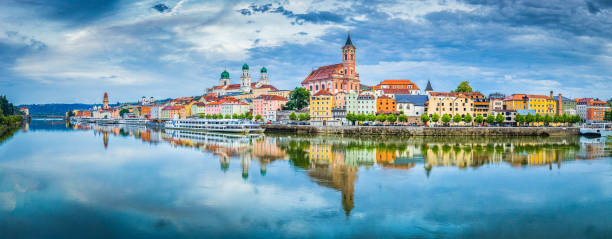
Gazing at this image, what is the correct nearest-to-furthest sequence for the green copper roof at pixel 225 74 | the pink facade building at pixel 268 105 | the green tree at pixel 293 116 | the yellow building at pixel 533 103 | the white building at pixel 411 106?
the white building at pixel 411 106 → the green tree at pixel 293 116 → the yellow building at pixel 533 103 → the pink facade building at pixel 268 105 → the green copper roof at pixel 225 74

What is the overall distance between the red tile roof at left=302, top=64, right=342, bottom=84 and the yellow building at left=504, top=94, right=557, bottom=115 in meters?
22.9

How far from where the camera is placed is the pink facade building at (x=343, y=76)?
57.8 metres

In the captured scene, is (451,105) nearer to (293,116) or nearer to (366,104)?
(366,104)

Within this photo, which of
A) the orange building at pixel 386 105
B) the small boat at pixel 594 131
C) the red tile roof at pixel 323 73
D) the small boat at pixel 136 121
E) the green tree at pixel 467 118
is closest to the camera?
the small boat at pixel 594 131

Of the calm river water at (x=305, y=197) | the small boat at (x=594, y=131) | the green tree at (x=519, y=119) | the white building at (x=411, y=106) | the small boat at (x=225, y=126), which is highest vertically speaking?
the white building at (x=411, y=106)

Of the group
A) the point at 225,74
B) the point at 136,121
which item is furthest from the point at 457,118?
the point at 225,74

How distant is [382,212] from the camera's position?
10.5 meters

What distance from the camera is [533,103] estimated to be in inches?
1988

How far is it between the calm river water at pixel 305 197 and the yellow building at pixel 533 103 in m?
31.3

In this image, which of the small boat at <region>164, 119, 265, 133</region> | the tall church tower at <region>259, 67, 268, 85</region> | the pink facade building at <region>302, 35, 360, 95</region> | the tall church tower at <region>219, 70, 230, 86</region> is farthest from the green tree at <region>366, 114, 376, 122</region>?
the tall church tower at <region>219, 70, 230, 86</region>

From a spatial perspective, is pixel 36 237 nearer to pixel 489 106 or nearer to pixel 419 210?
pixel 419 210

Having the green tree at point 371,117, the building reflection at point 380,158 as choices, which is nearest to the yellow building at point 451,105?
the green tree at point 371,117

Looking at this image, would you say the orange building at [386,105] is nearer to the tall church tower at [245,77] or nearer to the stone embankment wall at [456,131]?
the stone embankment wall at [456,131]

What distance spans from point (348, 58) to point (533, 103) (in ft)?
79.2
